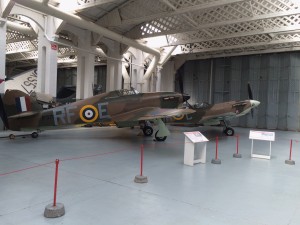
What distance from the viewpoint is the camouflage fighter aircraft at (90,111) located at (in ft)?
30.4

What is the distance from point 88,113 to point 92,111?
0.19 meters

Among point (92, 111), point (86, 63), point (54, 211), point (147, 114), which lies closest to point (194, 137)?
point (147, 114)

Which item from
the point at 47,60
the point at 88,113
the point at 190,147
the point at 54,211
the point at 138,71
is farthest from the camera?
the point at 138,71

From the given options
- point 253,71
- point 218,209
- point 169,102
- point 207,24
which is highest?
point 207,24

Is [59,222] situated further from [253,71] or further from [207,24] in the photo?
[253,71]

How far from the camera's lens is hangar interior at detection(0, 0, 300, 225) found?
401cm

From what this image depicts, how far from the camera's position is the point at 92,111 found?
10.4 metres

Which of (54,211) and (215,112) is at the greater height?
(215,112)

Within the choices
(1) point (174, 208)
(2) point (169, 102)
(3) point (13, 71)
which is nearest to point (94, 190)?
(1) point (174, 208)

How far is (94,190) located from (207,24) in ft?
40.9

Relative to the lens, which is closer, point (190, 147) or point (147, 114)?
point (190, 147)

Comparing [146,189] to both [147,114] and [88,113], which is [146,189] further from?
[88,113]

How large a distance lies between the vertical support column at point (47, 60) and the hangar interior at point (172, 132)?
5cm

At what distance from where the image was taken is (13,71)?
39.6m
